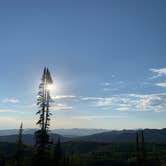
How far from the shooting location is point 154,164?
198750 mm

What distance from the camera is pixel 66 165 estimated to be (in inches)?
3875

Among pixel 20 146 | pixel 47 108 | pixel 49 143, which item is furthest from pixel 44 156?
pixel 20 146

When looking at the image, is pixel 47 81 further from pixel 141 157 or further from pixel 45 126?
pixel 141 157

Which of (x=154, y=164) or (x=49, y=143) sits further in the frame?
(x=154, y=164)

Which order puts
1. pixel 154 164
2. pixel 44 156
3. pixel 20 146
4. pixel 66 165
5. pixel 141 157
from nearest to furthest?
pixel 44 156 < pixel 141 157 < pixel 20 146 < pixel 66 165 < pixel 154 164

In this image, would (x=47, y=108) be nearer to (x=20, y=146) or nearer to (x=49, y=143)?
(x=49, y=143)

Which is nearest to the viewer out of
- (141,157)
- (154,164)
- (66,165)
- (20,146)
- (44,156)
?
(44,156)

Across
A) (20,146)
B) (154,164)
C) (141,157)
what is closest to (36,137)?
(141,157)

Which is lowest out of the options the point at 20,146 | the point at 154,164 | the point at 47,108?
the point at 154,164

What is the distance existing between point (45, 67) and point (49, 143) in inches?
424

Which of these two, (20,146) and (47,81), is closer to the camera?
(47,81)

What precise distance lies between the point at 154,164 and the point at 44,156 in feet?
541

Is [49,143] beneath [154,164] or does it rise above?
above

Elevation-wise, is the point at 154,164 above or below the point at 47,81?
below
